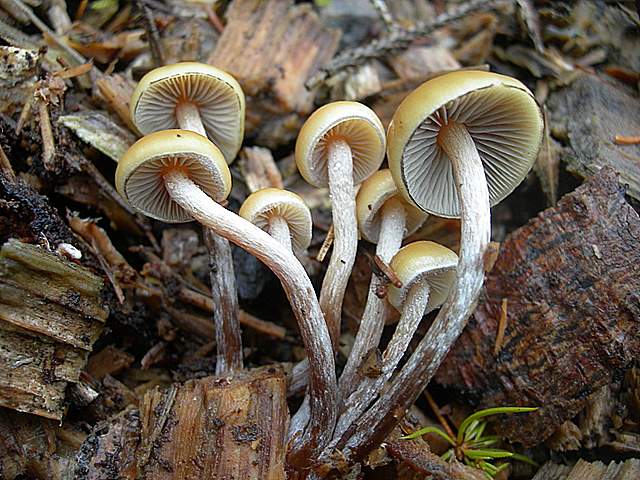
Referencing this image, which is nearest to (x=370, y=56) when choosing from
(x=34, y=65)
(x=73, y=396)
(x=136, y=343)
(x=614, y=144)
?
(x=614, y=144)

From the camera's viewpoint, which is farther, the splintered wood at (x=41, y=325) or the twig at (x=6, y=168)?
the twig at (x=6, y=168)

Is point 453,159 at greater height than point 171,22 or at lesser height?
lesser

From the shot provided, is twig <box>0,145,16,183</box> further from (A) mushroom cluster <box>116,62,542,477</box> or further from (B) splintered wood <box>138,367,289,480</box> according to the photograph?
(B) splintered wood <box>138,367,289,480</box>

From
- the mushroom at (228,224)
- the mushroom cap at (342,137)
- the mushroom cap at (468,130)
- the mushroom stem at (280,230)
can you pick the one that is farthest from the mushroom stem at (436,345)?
the mushroom stem at (280,230)

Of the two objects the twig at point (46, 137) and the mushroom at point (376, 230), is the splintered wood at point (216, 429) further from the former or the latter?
the twig at point (46, 137)

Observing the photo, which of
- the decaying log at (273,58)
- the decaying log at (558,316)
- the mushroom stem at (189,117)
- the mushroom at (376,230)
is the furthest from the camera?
the decaying log at (273,58)

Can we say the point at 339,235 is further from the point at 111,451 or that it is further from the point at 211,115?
the point at 111,451

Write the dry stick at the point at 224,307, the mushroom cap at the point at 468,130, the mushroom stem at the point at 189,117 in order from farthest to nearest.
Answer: the mushroom stem at the point at 189,117 → the dry stick at the point at 224,307 → the mushroom cap at the point at 468,130

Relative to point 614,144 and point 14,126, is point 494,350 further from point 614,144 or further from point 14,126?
point 14,126

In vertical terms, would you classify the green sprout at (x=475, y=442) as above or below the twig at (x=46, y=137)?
below
